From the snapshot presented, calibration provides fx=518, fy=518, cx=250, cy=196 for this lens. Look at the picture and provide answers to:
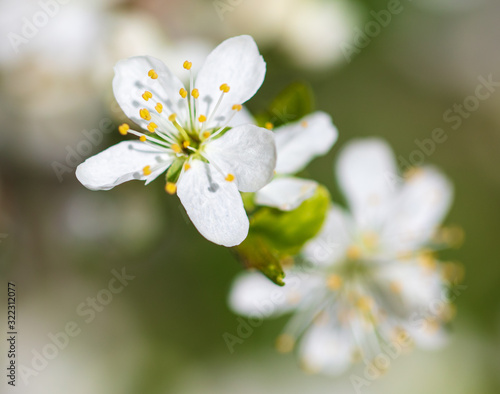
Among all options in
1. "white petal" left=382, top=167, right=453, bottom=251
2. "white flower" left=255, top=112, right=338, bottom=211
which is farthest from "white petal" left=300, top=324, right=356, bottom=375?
"white flower" left=255, top=112, right=338, bottom=211

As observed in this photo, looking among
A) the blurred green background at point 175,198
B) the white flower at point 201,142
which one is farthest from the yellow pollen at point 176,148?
the blurred green background at point 175,198

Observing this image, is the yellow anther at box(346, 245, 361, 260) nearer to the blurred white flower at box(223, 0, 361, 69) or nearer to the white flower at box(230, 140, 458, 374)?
the white flower at box(230, 140, 458, 374)

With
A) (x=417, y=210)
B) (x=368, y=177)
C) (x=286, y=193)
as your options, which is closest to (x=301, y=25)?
(x=368, y=177)

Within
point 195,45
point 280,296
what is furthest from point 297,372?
point 195,45

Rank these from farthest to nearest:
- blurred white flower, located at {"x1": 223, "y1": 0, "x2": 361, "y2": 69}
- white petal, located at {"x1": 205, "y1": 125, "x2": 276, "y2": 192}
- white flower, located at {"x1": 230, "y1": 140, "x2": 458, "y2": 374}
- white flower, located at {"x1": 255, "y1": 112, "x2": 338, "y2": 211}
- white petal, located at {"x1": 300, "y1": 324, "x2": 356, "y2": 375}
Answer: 1. blurred white flower, located at {"x1": 223, "y1": 0, "x2": 361, "y2": 69}
2. white petal, located at {"x1": 300, "y1": 324, "x2": 356, "y2": 375}
3. white flower, located at {"x1": 230, "y1": 140, "x2": 458, "y2": 374}
4. white flower, located at {"x1": 255, "y1": 112, "x2": 338, "y2": 211}
5. white petal, located at {"x1": 205, "y1": 125, "x2": 276, "y2": 192}

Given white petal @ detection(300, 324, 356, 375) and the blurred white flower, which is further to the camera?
the blurred white flower
